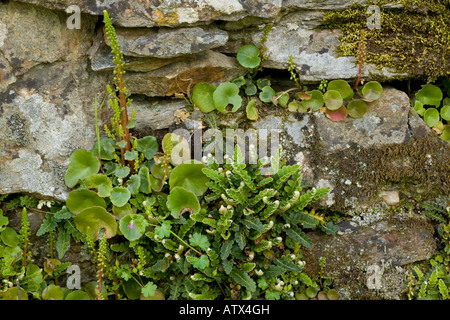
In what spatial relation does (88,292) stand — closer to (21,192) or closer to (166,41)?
(21,192)

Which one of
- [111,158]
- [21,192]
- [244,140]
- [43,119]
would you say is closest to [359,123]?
[244,140]

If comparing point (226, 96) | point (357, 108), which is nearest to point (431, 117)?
point (357, 108)

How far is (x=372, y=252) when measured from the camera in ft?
13.9

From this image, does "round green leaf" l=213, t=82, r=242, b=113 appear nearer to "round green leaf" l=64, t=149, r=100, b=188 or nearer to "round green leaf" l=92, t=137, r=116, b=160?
"round green leaf" l=92, t=137, r=116, b=160

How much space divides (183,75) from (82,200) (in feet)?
5.10

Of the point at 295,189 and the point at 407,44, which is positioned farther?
the point at 407,44

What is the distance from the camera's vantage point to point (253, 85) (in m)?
4.57

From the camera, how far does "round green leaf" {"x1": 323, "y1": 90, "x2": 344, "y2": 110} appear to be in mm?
4375

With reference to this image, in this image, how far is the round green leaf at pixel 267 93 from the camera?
453 centimetres

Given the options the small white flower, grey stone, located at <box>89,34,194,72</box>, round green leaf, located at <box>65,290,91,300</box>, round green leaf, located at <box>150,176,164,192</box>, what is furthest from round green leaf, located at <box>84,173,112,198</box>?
grey stone, located at <box>89,34,194,72</box>

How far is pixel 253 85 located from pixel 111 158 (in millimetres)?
1617

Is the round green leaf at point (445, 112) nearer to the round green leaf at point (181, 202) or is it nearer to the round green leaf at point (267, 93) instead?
the round green leaf at point (267, 93)

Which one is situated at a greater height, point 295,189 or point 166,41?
point 166,41

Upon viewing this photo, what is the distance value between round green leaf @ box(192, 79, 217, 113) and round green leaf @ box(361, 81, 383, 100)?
1.52 metres
